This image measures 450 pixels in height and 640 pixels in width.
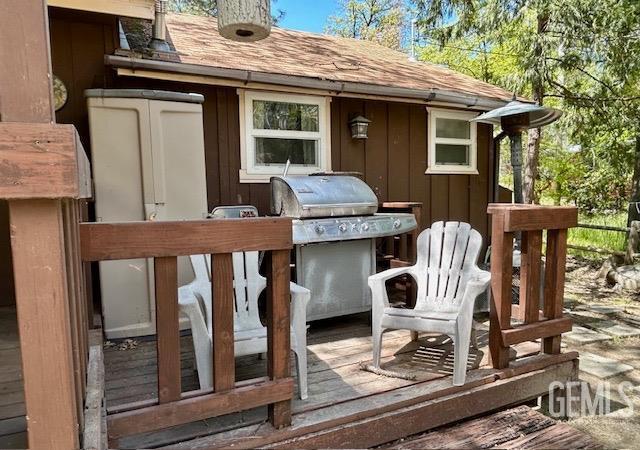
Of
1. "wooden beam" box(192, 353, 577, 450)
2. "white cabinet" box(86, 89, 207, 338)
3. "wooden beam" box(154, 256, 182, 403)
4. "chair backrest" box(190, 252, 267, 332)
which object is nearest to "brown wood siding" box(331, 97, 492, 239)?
"white cabinet" box(86, 89, 207, 338)

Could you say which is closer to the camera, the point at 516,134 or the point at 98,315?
the point at 98,315

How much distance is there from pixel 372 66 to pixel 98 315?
4374 millimetres

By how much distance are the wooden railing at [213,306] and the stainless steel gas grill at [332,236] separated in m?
1.23

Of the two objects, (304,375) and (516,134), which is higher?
(516,134)

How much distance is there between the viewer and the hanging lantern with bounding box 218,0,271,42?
82.1 inches

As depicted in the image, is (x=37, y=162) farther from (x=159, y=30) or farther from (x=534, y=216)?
(x=159, y=30)

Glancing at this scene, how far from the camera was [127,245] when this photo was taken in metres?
1.56

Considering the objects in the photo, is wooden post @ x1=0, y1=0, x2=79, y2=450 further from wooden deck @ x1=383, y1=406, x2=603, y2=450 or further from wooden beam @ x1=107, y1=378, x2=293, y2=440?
wooden deck @ x1=383, y1=406, x2=603, y2=450

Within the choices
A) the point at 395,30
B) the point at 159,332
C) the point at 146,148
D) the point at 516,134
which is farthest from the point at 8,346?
the point at 395,30

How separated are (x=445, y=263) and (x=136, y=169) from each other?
2295mm

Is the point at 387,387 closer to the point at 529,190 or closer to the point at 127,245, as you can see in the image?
the point at 127,245

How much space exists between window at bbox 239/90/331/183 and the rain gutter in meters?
0.30

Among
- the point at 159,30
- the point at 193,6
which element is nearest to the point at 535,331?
the point at 159,30

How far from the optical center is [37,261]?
3.73 ft
